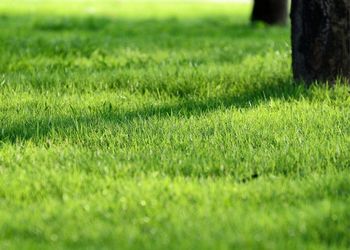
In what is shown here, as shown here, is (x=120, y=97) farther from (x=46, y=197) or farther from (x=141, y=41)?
(x=141, y=41)

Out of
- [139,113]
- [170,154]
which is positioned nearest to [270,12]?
[139,113]

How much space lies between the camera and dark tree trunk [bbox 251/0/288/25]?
1652 cm

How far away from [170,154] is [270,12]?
39.2ft

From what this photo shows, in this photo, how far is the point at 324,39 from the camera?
744cm

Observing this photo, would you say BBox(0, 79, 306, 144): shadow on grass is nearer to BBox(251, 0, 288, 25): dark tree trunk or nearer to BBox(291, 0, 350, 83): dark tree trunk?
BBox(291, 0, 350, 83): dark tree trunk

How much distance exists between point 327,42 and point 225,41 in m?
5.38

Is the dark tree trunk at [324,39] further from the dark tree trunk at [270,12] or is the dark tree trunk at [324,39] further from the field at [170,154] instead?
the dark tree trunk at [270,12]

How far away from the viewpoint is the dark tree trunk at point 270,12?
1652 cm

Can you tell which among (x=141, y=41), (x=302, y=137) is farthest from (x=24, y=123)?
(x=141, y=41)

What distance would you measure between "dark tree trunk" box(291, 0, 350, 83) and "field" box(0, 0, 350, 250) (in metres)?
0.25

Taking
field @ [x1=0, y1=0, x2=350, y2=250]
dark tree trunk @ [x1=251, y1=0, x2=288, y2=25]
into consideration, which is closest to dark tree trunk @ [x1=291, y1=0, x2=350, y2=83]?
→ field @ [x1=0, y1=0, x2=350, y2=250]

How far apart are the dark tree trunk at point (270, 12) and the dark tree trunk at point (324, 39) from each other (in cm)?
909

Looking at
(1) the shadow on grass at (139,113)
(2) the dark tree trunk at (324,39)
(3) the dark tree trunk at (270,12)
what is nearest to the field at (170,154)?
(1) the shadow on grass at (139,113)

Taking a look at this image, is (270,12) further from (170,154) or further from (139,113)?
(170,154)
